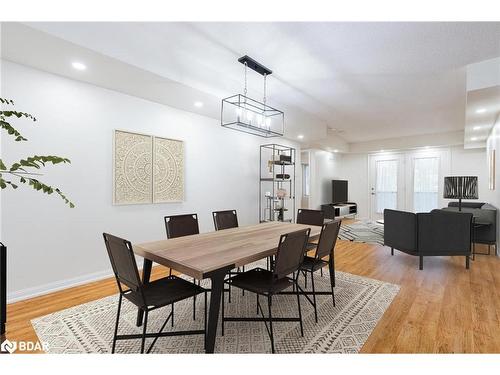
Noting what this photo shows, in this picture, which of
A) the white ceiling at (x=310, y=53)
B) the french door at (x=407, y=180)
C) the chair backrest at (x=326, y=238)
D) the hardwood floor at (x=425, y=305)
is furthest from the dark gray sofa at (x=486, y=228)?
the chair backrest at (x=326, y=238)

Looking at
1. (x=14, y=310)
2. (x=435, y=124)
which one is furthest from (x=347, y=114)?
(x=14, y=310)

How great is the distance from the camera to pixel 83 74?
2709mm

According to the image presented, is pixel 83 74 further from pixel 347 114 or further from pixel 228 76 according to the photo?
pixel 347 114

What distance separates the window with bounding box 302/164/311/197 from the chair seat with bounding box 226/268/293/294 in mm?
5520

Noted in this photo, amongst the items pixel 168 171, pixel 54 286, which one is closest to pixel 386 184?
pixel 168 171

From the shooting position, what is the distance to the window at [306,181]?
752 centimetres

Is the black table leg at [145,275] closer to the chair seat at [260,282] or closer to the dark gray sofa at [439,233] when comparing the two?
the chair seat at [260,282]

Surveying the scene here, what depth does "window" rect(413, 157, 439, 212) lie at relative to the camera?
7363mm

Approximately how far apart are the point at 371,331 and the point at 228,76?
3.03 meters

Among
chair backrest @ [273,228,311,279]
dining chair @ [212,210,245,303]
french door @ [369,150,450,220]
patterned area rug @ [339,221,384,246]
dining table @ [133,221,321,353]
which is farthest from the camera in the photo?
french door @ [369,150,450,220]

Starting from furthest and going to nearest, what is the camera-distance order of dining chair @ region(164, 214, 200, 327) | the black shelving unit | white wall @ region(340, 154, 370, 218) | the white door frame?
white wall @ region(340, 154, 370, 218), the white door frame, the black shelving unit, dining chair @ region(164, 214, 200, 327)

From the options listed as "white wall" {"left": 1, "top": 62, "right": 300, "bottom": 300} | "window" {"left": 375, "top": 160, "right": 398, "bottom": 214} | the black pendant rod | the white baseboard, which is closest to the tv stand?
"window" {"left": 375, "top": 160, "right": 398, "bottom": 214}

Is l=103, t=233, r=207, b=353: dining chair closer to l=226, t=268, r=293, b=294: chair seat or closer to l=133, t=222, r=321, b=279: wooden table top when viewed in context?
l=133, t=222, r=321, b=279: wooden table top

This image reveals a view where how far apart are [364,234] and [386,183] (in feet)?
10.3
